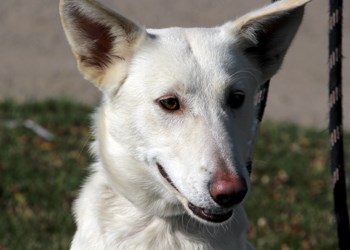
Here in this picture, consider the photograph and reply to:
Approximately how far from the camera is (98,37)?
3.61 meters

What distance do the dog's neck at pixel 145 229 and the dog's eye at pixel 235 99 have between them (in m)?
0.45

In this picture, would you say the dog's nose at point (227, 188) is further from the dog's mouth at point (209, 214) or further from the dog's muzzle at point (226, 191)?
the dog's mouth at point (209, 214)

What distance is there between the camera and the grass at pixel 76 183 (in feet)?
18.8

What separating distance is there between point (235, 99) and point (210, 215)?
20.3 inches

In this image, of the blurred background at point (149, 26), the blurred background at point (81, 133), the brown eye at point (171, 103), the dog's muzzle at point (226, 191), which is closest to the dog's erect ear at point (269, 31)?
the brown eye at point (171, 103)

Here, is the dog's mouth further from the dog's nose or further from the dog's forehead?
the dog's forehead

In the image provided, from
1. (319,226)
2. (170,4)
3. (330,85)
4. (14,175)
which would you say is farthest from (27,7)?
(330,85)

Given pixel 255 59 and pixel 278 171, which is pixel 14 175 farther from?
pixel 255 59

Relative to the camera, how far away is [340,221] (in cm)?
396

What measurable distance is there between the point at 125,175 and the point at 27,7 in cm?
861

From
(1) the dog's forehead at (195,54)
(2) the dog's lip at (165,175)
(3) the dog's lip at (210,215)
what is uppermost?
(1) the dog's forehead at (195,54)

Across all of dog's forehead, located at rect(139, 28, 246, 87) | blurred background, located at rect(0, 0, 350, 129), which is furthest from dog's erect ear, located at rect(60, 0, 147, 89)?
blurred background, located at rect(0, 0, 350, 129)

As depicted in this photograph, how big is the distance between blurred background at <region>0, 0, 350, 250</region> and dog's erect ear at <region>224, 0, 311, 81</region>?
2.99ft

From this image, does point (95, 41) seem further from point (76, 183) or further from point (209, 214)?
point (76, 183)
